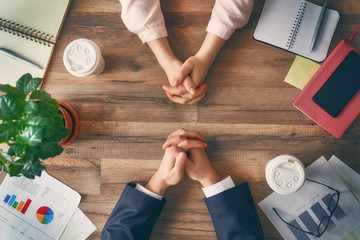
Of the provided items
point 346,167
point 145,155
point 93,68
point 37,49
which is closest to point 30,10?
point 37,49

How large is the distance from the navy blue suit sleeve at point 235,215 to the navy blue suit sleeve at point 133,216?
7.5 inches

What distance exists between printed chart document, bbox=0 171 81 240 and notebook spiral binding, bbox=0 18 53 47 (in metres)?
0.50

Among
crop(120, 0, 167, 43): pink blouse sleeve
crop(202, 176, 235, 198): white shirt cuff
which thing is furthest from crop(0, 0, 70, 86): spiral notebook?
crop(202, 176, 235, 198): white shirt cuff

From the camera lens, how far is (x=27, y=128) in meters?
0.63

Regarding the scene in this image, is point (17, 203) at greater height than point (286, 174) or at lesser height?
lesser

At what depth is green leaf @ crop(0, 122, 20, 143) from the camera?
2.06 feet

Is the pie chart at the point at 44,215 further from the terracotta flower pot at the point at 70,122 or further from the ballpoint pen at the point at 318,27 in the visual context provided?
the ballpoint pen at the point at 318,27

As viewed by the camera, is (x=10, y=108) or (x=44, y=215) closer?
(x=10, y=108)

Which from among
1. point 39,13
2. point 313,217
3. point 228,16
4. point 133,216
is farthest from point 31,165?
point 313,217

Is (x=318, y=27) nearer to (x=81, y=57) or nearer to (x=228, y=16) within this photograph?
(x=228, y=16)

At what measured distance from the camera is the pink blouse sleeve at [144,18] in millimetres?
885

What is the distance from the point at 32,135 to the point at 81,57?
1.20ft

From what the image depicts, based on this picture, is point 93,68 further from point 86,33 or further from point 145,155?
point 145,155

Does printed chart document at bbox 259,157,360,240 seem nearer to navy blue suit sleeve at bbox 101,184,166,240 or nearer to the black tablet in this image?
the black tablet
